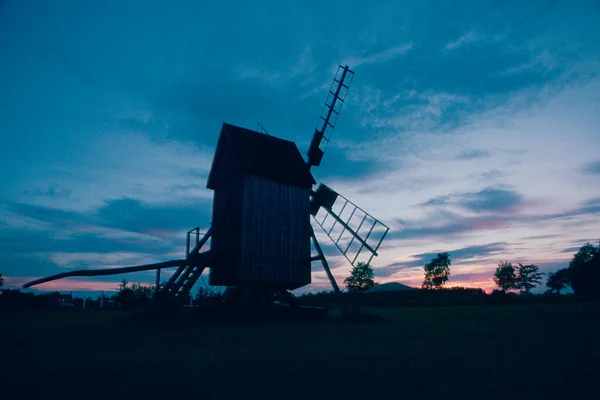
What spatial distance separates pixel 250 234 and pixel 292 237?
2.53 m

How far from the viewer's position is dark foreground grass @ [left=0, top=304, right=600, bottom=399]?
209 inches

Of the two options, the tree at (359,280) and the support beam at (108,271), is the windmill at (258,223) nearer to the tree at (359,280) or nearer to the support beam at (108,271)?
the support beam at (108,271)

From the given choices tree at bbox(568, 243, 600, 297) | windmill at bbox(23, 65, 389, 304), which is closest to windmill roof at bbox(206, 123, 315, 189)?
windmill at bbox(23, 65, 389, 304)

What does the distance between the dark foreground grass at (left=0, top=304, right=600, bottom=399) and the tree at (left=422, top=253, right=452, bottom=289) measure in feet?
282

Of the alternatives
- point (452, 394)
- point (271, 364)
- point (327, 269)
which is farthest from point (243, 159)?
point (452, 394)

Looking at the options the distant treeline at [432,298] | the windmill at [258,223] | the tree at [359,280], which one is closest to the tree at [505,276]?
the tree at [359,280]

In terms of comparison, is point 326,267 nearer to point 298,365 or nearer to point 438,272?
point 298,365

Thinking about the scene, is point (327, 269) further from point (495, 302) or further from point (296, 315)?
point (495, 302)

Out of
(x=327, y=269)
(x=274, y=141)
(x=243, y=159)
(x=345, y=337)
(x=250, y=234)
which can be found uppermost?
(x=274, y=141)

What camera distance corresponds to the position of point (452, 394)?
5188 mm

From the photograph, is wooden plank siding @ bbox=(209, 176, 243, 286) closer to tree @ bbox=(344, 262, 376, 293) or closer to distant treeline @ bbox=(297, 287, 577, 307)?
distant treeline @ bbox=(297, 287, 577, 307)

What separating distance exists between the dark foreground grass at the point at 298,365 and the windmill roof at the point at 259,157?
8837mm

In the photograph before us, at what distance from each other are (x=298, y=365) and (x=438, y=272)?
9430 cm

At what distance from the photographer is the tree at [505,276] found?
115500 mm
